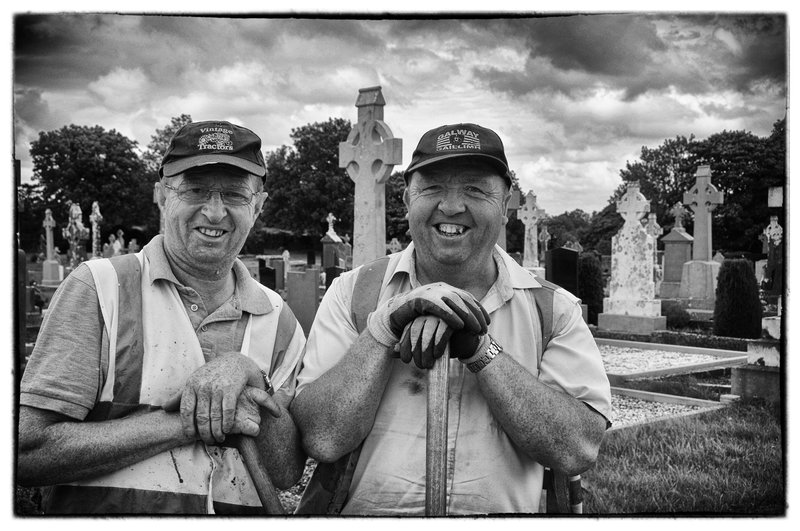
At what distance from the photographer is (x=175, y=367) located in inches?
86.2

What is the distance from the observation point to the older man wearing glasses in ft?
6.65

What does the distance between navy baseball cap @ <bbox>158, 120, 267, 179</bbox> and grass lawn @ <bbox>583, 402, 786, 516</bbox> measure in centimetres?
261

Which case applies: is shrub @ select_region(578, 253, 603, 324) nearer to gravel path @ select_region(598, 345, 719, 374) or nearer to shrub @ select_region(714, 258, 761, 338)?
shrub @ select_region(714, 258, 761, 338)

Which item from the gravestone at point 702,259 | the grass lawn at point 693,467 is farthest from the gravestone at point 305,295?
the gravestone at point 702,259

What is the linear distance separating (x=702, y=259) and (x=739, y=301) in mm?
5937

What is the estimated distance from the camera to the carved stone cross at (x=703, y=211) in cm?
1794

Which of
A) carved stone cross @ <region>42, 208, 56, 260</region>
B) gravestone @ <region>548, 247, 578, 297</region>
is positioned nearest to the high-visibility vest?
gravestone @ <region>548, 247, 578, 297</region>

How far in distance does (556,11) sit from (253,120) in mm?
5253

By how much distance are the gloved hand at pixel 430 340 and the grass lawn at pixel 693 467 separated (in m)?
1.94

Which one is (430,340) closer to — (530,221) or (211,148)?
(211,148)

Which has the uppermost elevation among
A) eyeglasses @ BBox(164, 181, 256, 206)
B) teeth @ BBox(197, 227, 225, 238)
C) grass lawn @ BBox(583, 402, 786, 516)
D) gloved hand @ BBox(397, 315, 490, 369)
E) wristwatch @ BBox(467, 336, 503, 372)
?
eyeglasses @ BBox(164, 181, 256, 206)

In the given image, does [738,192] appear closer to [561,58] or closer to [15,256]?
[561,58]

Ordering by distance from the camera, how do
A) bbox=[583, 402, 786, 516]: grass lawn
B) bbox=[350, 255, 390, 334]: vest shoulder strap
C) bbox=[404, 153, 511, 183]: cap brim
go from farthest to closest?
bbox=[583, 402, 786, 516]: grass lawn → bbox=[350, 255, 390, 334]: vest shoulder strap → bbox=[404, 153, 511, 183]: cap brim

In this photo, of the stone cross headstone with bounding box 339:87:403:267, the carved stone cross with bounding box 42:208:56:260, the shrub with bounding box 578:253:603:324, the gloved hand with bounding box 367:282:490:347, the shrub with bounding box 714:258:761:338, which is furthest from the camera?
the carved stone cross with bounding box 42:208:56:260
